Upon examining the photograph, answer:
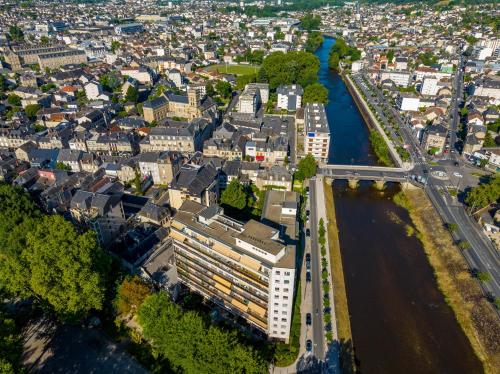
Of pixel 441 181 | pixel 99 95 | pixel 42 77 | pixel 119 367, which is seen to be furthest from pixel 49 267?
pixel 42 77

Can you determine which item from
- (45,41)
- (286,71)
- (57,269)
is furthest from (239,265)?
(45,41)

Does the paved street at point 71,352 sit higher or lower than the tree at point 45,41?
lower

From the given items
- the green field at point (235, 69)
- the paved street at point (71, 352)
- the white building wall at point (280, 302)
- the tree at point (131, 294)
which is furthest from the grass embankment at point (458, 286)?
the green field at point (235, 69)

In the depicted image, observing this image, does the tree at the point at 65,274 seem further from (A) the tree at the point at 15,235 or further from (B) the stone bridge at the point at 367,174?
(B) the stone bridge at the point at 367,174

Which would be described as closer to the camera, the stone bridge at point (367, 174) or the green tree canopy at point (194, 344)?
the green tree canopy at point (194, 344)

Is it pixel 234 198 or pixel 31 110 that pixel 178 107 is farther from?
pixel 234 198

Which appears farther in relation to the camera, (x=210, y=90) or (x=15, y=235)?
(x=210, y=90)
